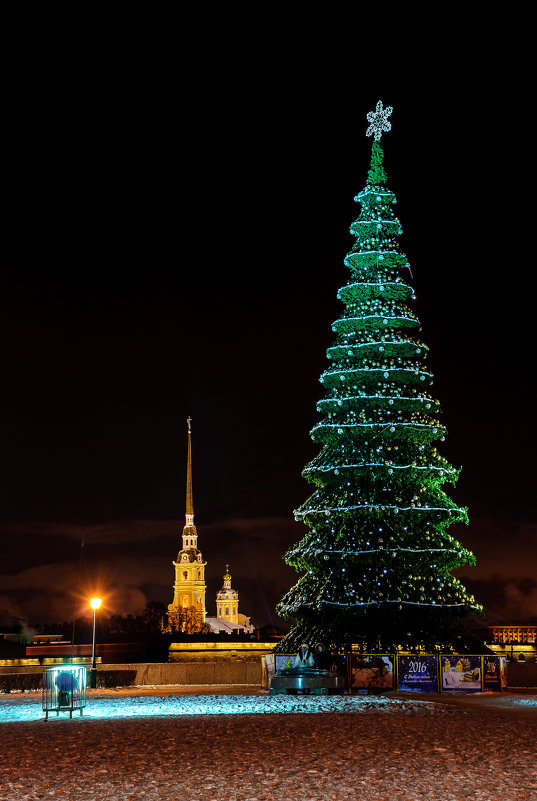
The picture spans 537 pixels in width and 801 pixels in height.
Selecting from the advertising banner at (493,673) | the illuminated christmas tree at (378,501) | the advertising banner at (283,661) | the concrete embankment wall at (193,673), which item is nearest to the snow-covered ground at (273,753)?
the advertising banner at (283,661)

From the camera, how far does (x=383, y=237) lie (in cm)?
3778

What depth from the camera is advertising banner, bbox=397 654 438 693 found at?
3016cm

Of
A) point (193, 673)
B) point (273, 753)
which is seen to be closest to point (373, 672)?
point (193, 673)

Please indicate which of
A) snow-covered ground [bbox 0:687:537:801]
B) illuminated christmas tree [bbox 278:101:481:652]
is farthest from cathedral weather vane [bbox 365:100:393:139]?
snow-covered ground [bbox 0:687:537:801]

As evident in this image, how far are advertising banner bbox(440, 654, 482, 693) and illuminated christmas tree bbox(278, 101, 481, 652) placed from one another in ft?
7.07

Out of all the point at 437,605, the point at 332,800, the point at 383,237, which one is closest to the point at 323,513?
the point at 437,605

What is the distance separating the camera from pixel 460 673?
30.4 m

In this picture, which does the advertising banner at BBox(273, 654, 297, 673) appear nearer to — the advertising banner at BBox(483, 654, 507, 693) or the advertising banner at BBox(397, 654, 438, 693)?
the advertising banner at BBox(397, 654, 438, 693)

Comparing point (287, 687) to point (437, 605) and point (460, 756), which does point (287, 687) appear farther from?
point (460, 756)

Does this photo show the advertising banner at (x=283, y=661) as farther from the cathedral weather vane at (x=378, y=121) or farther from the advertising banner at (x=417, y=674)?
the cathedral weather vane at (x=378, y=121)

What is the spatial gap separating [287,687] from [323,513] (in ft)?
23.8

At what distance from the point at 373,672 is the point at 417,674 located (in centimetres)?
130

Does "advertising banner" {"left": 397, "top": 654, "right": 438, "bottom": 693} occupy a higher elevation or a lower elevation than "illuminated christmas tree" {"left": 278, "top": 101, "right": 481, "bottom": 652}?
lower

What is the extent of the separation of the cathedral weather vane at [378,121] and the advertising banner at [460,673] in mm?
20598
